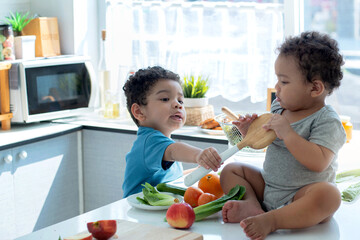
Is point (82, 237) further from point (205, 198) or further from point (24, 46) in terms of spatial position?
point (24, 46)

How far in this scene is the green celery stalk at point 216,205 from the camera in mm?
1354

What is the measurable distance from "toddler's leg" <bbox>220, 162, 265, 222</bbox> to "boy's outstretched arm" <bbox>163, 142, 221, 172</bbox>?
9 centimetres

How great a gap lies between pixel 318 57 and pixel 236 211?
17.1 inches

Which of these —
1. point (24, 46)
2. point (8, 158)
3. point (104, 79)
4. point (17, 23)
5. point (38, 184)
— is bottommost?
point (38, 184)

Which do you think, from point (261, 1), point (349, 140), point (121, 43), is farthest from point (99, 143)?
point (349, 140)

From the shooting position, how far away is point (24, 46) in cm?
299

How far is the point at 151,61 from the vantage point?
327 cm

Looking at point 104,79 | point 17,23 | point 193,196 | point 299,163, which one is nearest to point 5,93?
point 17,23

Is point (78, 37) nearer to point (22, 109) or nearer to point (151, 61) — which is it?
point (151, 61)

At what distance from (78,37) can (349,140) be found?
1.71 m

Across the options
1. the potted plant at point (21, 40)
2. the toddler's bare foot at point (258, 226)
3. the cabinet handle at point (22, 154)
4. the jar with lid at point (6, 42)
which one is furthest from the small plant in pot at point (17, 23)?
the toddler's bare foot at point (258, 226)

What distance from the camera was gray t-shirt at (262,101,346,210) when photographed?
134cm

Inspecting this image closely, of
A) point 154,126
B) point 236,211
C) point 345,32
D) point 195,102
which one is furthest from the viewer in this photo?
point 195,102

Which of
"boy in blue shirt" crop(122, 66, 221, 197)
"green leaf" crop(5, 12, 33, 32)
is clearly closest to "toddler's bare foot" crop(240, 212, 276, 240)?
"boy in blue shirt" crop(122, 66, 221, 197)
